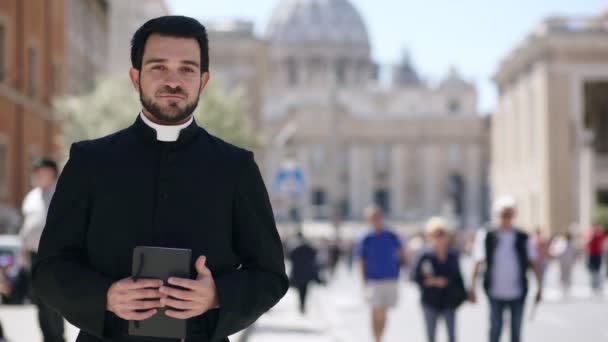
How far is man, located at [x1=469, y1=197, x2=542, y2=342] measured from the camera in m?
11.5

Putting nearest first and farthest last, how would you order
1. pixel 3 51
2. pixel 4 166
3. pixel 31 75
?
1. pixel 3 51
2. pixel 4 166
3. pixel 31 75

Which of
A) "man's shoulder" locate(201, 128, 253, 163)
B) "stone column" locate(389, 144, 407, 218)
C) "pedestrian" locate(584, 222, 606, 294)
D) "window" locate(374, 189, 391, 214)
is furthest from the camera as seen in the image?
"window" locate(374, 189, 391, 214)

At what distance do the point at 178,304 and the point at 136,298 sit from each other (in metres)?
0.12

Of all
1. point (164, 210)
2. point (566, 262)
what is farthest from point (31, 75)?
point (164, 210)

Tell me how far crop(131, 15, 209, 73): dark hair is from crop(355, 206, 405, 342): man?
10687 millimetres

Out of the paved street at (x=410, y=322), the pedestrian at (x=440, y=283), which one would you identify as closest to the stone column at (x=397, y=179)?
the paved street at (x=410, y=322)

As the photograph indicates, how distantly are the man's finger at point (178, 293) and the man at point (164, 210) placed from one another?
0.13 meters

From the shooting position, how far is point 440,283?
12.2 meters

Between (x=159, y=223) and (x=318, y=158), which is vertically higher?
(x=159, y=223)

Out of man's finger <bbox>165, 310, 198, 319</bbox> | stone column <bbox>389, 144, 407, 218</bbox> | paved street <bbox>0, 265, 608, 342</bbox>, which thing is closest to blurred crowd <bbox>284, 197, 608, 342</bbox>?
paved street <bbox>0, 265, 608, 342</bbox>

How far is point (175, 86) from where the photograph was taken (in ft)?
12.0

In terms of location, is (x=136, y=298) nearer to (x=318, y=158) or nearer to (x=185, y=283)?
(x=185, y=283)

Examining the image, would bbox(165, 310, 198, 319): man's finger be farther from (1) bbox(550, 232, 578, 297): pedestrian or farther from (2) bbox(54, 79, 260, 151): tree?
(2) bbox(54, 79, 260, 151): tree

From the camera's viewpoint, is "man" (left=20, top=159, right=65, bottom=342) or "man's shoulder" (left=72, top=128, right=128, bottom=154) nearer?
"man's shoulder" (left=72, top=128, right=128, bottom=154)
